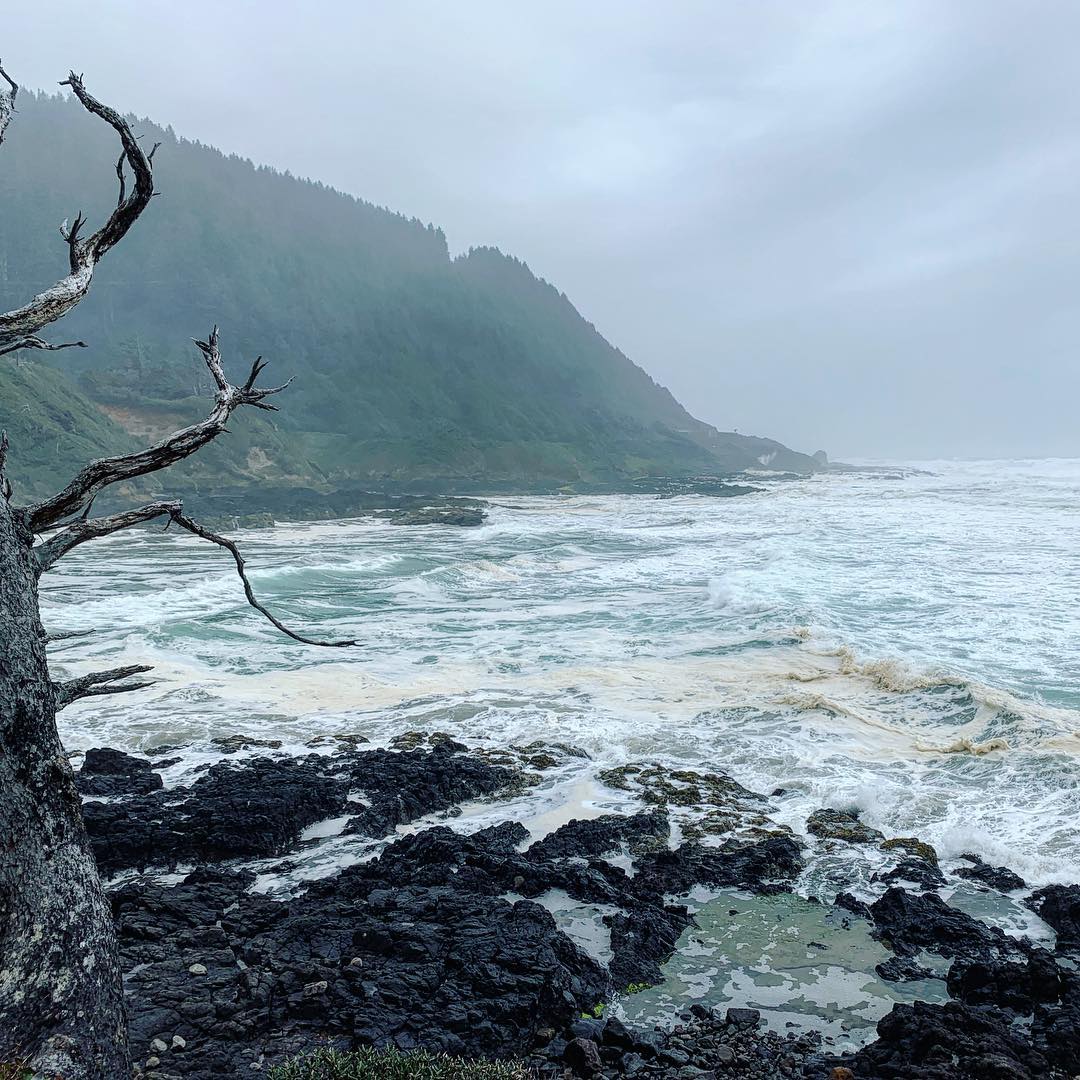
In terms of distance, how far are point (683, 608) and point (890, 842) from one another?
1298 centimetres

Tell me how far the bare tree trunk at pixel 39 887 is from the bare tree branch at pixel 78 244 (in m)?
0.71

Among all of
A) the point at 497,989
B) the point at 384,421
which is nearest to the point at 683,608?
the point at 497,989

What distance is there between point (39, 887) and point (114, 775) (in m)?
7.20

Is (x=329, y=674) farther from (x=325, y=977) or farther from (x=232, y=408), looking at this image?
(x=232, y=408)

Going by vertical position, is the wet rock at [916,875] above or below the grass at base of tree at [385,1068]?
below

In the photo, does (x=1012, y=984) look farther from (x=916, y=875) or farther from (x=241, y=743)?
(x=241, y=743)

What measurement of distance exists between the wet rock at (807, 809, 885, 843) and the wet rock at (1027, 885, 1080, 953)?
1570mm

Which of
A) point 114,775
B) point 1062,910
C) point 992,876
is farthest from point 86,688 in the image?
point 992,876

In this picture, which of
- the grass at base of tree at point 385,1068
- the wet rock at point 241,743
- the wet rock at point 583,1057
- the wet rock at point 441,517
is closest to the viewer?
the grass at base of tree at point 385,1068

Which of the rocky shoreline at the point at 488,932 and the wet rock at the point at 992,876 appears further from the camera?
the wet rock at the point at 992,876

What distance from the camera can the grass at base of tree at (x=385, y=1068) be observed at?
3.94m

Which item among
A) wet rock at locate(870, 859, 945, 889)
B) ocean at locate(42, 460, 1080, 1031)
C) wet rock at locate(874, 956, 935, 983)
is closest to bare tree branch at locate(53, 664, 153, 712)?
ocean at locate(42, 460, 1080, 1031)

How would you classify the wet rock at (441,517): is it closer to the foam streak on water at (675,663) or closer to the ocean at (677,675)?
the foam streak on water at (675,663)

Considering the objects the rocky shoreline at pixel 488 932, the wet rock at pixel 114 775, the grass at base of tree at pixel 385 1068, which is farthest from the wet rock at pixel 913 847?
the wet rock at pixel 114 775
